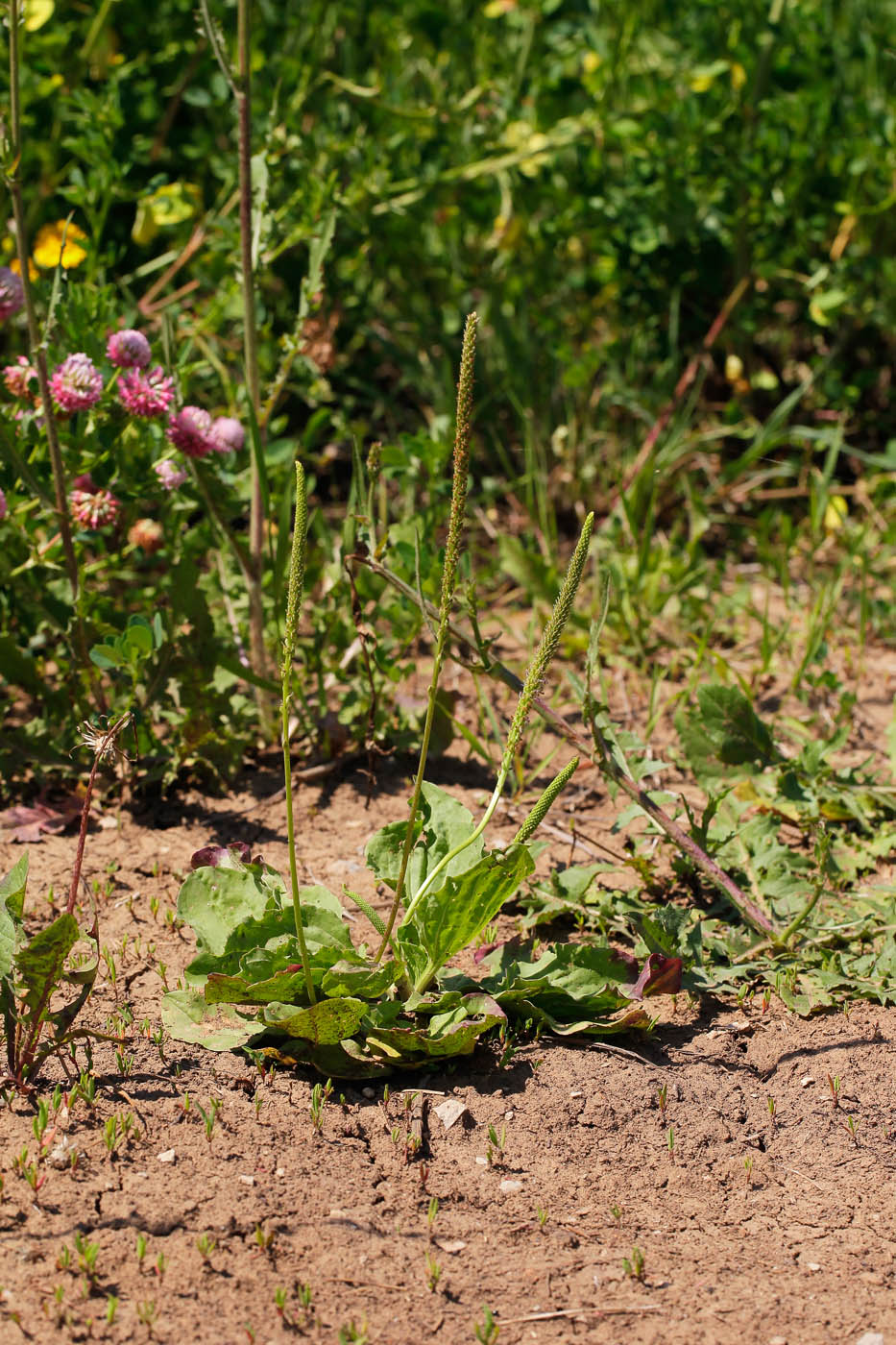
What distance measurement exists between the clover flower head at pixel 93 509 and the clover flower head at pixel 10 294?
0.35 meters

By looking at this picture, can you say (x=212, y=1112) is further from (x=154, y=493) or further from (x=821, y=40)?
(x=821, y=40)

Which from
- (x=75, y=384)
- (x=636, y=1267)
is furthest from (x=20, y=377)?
(x=636, y=1267)

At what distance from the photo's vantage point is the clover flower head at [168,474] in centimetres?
253

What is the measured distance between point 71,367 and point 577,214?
2.02m

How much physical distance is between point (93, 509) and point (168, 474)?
169 millimetres

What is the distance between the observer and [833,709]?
310 cm

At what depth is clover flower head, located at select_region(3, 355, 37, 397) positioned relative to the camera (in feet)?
7.99

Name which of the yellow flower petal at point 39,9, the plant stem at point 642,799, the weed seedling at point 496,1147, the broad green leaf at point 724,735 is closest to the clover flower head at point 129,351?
the plant stem at point 642,799

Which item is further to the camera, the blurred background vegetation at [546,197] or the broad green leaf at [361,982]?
the blurred background vegetation at [546,197]

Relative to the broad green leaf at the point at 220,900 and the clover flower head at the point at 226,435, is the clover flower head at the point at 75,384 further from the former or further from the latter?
the broad green leaf at the point at 220,900

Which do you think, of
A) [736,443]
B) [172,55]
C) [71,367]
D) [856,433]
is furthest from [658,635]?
[172,55]

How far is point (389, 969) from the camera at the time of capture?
1.93 meters

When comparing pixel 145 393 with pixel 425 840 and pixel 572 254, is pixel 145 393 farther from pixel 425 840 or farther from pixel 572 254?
pixel 572 254

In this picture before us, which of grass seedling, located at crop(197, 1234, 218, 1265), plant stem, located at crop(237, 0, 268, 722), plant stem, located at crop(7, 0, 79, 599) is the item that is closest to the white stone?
grass seedling, located at crop(197, 1234, 218, 1265)
